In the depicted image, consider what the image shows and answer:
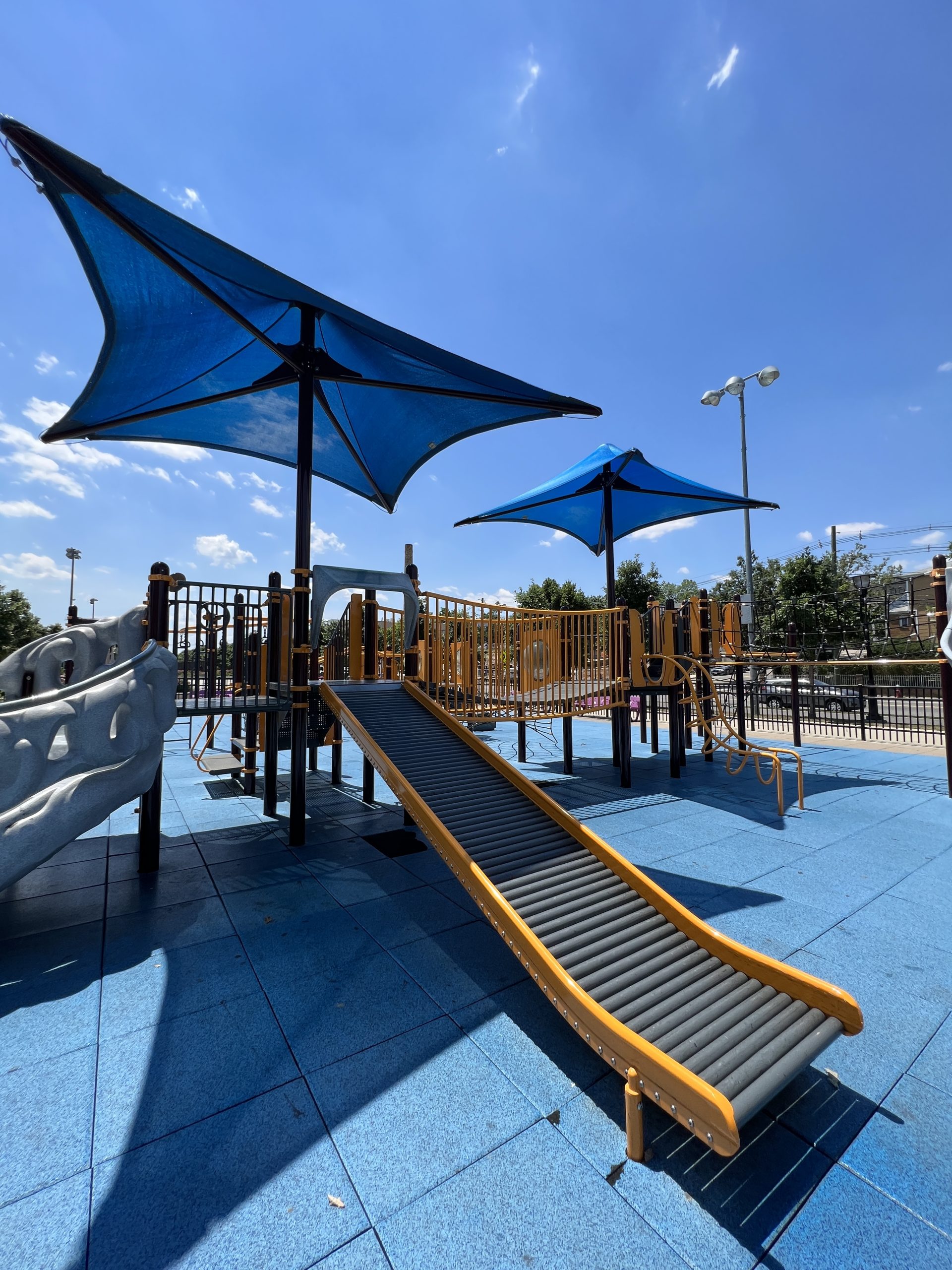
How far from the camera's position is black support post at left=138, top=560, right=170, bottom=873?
5.20 meters

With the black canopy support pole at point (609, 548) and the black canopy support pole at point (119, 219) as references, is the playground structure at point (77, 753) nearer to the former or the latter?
the black canopy support pole at point (119, 219)

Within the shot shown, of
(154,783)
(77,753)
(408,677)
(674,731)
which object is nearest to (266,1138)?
(77,753)

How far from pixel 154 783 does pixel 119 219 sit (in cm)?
489

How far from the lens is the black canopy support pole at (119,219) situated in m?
3.69

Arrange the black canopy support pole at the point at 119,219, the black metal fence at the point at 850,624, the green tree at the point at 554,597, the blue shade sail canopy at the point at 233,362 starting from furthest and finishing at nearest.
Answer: the green tree at the point at 554,597, the black metal fence at the point at 850,624, the blue shade sail canopy at the point at 233,362, the black canopy support pole at the point at 119,219

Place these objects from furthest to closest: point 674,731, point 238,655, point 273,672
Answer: point 674,731, point 273,672, point 238,655

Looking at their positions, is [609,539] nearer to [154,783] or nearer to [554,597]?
[154,783]

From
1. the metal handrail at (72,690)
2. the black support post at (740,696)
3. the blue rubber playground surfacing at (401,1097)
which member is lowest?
the blue rubber playground surfacing at (401,1097)

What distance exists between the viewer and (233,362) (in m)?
7.17

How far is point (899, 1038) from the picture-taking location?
110 inches

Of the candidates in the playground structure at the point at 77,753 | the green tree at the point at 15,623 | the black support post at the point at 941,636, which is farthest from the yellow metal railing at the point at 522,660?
the green tree at the point at 15,623

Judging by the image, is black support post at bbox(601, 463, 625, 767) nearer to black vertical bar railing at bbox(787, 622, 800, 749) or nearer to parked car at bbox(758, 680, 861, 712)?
black vertical bar railing at bbox(787, 622, 800, 749)

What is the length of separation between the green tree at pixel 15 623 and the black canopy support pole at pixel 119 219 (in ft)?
127

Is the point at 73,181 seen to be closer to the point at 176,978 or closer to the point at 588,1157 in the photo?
the point at 176,978
